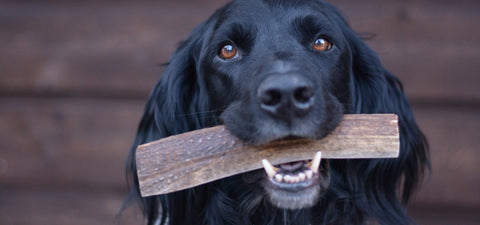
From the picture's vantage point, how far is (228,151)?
131cm

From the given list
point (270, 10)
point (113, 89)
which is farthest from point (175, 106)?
point (113, 89)

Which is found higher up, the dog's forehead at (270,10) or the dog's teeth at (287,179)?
the dog's forehead at (270,10)

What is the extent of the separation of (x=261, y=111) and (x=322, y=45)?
1.64ft

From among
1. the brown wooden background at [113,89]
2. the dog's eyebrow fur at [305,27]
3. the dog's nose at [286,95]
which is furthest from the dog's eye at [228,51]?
the brown wooden background at [113,89]

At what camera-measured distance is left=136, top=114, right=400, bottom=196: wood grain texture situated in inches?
48.9

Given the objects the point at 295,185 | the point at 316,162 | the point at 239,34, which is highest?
the point at 239,34

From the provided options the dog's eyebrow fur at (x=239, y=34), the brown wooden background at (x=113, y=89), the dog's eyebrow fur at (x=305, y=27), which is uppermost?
the dog's eyebrow fur at (x=305, y=27)

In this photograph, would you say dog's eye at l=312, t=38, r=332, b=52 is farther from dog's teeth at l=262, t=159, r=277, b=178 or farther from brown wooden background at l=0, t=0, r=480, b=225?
Result: brown wooden background at l=0, t=0, r=480, b=225

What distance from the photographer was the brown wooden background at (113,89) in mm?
2482

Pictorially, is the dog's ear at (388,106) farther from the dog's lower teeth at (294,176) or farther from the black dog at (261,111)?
the dog's lower teeth at (294,176)

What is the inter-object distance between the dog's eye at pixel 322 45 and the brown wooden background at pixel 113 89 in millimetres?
911

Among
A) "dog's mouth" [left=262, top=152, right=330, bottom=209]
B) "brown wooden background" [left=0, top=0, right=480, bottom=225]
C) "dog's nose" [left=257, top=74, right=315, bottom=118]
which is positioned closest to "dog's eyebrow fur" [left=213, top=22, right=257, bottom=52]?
"dog's nose" [left=257, top=74, right=315, bottom=118]

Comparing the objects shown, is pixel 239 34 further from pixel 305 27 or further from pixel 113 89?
pixel 113 89

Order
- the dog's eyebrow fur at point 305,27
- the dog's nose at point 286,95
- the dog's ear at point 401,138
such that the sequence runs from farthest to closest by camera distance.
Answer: the dog's ear at point 401,138 < the dog's eyebrow fur at point 305,27 < the dog's nose at point 286,95
